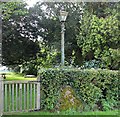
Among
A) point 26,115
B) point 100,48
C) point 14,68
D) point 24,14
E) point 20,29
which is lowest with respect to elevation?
point 26,115

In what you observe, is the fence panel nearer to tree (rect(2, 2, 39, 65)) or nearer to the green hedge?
the green hedge

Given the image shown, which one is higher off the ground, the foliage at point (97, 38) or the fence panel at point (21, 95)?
the foliage at point (97, 38)

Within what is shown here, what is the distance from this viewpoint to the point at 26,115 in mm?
2662

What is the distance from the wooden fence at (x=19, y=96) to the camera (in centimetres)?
272

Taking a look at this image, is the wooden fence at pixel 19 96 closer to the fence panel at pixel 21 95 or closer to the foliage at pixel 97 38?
the fence panel at pixel 21 95

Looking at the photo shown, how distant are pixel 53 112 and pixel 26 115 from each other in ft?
1.04

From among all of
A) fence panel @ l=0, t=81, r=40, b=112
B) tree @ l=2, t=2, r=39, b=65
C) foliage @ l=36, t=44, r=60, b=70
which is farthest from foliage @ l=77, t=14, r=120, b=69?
fence panel @ l=0, t=81, r=40, b=112

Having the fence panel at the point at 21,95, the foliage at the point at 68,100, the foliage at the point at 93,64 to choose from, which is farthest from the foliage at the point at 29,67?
the foliage at the point at 93,64

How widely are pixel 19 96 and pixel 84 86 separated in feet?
2.55

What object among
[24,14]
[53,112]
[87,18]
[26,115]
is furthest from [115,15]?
[26,115]

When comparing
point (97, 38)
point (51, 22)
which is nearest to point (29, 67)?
point (51, 22)

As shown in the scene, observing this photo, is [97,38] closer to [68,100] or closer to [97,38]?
[97,38]

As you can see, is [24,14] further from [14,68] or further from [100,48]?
[100,48]

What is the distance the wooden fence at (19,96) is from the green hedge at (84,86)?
3.4 inches
